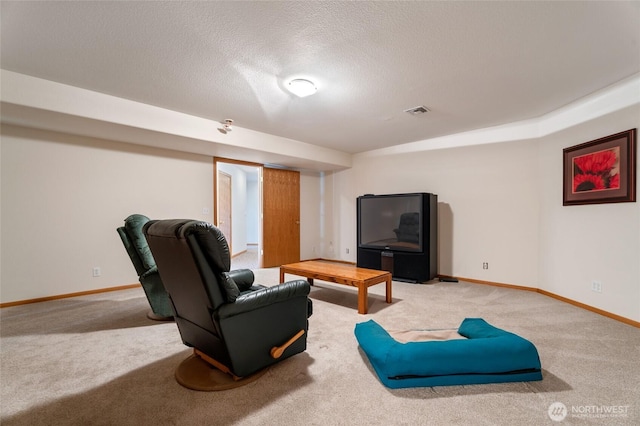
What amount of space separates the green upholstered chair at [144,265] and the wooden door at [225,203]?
3850 millimetres

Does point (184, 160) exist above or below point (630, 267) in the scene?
above

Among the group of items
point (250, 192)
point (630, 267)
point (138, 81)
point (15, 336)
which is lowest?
point (15, 336)

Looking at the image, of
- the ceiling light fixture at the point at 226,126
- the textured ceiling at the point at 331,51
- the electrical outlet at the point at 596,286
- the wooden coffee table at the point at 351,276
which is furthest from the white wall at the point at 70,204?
the electrical outlet at the point at 596,286

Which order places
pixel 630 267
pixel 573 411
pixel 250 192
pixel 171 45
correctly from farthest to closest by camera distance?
pixel 250 192 < pixel 630 267 < pixel 171 45 < pixel 573 411

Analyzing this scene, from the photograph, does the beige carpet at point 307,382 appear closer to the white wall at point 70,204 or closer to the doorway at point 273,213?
the white wall at point 70,204

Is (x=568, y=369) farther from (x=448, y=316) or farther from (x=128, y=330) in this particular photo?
(x=128, y=330)

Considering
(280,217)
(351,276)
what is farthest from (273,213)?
(351,276)

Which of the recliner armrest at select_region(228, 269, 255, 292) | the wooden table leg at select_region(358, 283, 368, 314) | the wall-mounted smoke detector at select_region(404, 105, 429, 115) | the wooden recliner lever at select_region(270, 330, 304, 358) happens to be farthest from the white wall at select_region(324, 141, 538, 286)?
the wooden recliner lever at select_region(270, 330, 304, 358)

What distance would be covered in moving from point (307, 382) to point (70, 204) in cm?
395

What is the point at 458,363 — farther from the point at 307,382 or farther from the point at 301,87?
the point at 301,87

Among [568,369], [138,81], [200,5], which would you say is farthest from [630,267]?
[138,81]

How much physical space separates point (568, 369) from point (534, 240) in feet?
8.40

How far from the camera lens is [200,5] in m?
1.86

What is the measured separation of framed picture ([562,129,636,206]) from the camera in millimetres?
2866
